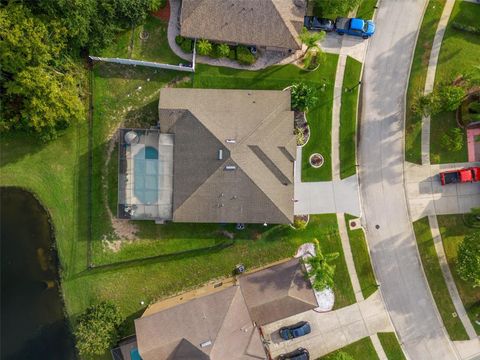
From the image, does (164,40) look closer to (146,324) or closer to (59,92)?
(59,92)

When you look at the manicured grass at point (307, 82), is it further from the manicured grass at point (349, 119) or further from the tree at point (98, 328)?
the tree at point (98, 328)

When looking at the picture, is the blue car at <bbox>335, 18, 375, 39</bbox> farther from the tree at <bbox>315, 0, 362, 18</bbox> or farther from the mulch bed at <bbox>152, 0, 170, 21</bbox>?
the mulch bed at <bbox>152, 0, 170, 21</bbox>

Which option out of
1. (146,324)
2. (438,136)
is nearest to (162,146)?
(146,324)

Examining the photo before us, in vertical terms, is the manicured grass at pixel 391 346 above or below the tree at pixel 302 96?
below

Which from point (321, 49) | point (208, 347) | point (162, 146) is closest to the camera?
point (208, 347)

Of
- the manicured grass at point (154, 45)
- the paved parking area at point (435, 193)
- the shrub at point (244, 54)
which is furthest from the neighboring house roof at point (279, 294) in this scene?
the manicured grass at point (154, 45)

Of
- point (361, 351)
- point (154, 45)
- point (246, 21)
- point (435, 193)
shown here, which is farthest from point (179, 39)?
point (361, 351)

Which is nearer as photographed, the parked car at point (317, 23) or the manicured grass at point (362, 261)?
the parked car at point (317, 23)
